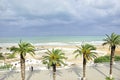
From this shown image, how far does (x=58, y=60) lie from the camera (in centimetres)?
3900

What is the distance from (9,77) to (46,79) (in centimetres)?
793

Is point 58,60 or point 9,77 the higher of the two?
point 58,60

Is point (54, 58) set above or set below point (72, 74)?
above

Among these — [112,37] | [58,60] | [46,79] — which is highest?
[112,37]

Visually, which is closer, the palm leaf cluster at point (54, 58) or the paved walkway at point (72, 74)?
the palm leaf cluster at point (54, 58)

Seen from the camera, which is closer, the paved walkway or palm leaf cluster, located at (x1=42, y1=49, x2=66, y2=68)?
palm leaf cluster, located at (x1=42, y1=49, x2=66, y2=68)

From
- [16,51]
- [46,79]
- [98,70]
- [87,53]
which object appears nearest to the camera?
[16,51]

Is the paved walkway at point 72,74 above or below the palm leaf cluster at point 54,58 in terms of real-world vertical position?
below

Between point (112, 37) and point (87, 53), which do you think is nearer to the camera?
point (87, 53)

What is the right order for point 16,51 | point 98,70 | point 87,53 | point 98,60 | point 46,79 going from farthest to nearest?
1. point 98,60
2. point 98,70
3. point 46,79
4. point 87,53
5. point 16,51

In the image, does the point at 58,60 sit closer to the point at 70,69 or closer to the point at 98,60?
the point at 70,69

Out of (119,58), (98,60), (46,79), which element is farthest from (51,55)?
(119,58)

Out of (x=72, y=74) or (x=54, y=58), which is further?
(x=72, y=74)

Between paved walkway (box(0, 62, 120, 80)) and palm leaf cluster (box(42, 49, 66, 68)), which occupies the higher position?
palm leaf cluster (box(42, 49, 66, 68))
